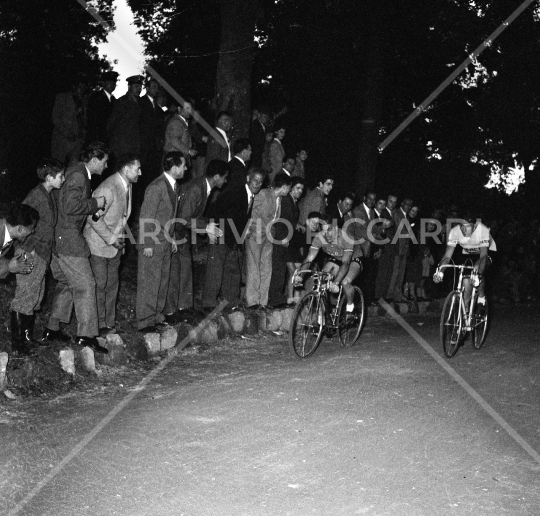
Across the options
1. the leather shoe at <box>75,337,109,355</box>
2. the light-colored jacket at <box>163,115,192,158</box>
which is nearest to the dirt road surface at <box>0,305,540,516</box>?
the leather shoe at <box>75,337,109,355</box>

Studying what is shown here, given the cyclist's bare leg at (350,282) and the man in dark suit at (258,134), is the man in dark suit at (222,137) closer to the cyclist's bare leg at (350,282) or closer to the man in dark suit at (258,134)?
the man in dark suit at (258,134)

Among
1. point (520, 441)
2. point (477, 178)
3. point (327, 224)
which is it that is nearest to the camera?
point (520, 441)

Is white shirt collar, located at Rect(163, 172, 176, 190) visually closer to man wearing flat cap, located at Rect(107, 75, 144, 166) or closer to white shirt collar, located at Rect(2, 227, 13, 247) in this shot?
man wearing flat cap, located at Rect(107, 75, 144, 166)

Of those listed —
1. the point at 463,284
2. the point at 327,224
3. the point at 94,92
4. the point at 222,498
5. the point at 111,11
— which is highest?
the point at 111,11

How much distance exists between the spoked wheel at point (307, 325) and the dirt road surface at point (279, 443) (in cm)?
36

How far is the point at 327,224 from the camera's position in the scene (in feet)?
37.4

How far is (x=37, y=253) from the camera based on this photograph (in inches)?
346

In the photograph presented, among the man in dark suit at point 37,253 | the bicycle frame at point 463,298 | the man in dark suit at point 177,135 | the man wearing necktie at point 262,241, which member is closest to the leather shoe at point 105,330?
the man in dark suit at point 37,253

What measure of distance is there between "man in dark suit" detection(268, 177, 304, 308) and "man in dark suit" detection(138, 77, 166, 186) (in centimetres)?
244

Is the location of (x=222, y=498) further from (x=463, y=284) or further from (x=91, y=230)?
(x=463, y=284)

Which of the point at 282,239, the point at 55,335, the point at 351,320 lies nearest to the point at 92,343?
the point at 55,335

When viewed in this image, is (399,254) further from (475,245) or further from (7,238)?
(7,238)

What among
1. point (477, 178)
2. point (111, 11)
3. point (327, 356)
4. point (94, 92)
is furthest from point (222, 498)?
point (477, 178)

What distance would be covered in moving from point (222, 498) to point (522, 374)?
5791 mm
